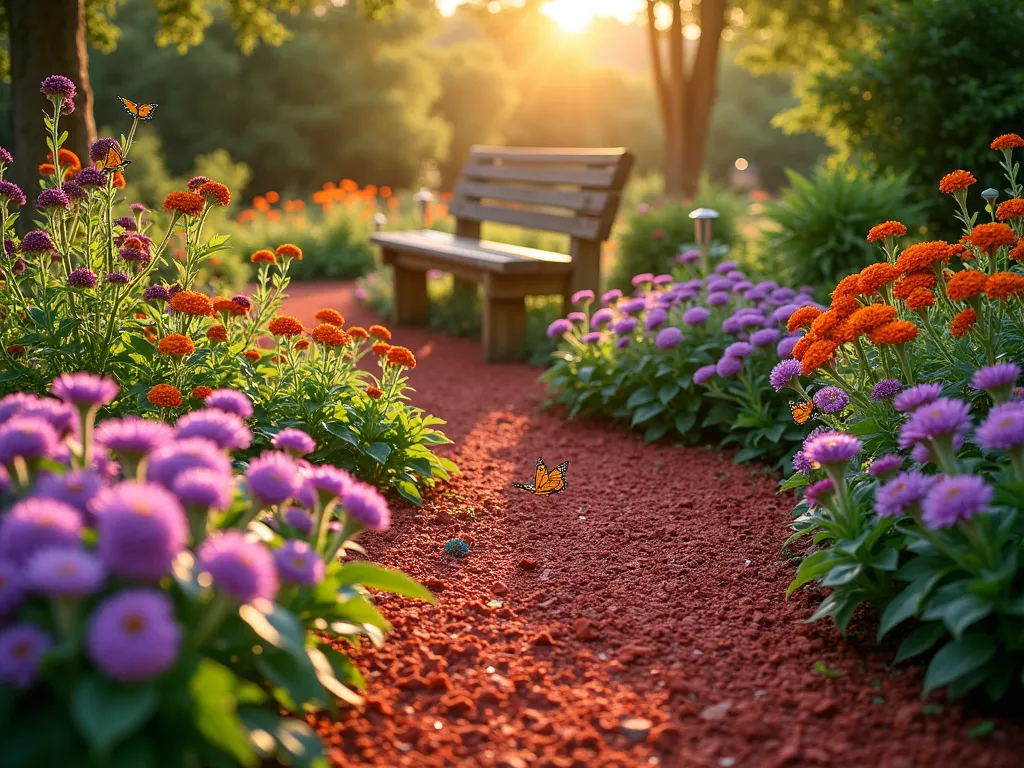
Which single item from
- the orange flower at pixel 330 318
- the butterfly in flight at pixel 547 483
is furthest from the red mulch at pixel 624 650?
the orange flower at pixel 330 318

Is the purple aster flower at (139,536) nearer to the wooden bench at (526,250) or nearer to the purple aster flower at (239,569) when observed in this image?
the purple aster flower at (239,569)

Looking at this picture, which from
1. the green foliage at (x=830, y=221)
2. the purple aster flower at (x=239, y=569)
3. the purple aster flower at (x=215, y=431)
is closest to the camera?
the purple aster flower at (x=239, y=569)

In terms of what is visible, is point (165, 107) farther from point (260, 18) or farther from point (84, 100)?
point (84, 100)

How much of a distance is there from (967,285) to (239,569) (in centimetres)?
199

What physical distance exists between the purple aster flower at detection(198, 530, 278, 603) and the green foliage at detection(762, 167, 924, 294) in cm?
485

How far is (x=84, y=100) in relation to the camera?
4.98 m

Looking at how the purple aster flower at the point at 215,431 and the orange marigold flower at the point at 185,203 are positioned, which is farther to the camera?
the orange marigold flower at the point at 185,203

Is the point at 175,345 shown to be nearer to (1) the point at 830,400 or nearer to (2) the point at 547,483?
(2) the point at 547,483

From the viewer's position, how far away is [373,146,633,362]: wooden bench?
6.25 metres

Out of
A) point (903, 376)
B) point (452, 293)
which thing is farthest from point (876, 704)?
point (452, 293)

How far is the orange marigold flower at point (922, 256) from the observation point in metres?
2.62

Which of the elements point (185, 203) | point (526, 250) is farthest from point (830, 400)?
point (526, 250)

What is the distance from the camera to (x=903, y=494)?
197 cm

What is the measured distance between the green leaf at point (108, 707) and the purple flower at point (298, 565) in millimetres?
310
